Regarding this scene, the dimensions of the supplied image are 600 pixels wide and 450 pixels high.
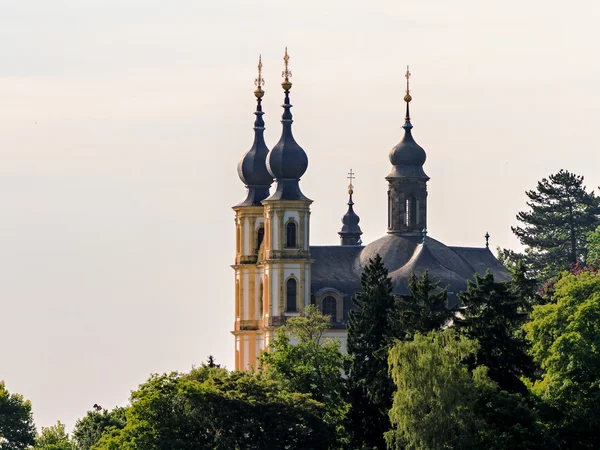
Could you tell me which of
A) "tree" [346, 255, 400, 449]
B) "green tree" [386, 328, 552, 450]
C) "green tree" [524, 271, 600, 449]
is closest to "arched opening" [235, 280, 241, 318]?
"tree" [346, 255, 400, 449]

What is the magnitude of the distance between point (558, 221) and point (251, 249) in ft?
54.5

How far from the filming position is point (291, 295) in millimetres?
159125

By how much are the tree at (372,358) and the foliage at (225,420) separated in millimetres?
1644

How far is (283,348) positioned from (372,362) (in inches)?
256

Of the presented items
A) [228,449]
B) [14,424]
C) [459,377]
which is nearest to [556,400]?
[459,377]

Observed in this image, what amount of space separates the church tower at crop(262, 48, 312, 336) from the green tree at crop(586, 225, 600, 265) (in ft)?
50.0

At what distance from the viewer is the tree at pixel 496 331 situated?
112m

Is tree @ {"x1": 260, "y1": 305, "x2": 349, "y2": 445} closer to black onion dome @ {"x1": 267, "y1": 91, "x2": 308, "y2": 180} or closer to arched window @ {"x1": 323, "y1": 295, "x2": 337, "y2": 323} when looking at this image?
black onion dome @ {"x1": 267, "y1": 91, "x2": 308, "y2": 180}

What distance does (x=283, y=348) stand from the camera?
121562 mm

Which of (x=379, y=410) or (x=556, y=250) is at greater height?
(x=556, y=250)

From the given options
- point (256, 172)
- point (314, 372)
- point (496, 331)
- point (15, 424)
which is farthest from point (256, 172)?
point (496, 331)

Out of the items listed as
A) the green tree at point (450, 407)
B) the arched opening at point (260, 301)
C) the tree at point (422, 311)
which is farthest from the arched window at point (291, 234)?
the green tree at point (450, 407)

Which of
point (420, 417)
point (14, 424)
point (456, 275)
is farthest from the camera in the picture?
point (456, 275)

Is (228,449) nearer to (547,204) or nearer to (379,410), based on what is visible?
(379,410)
